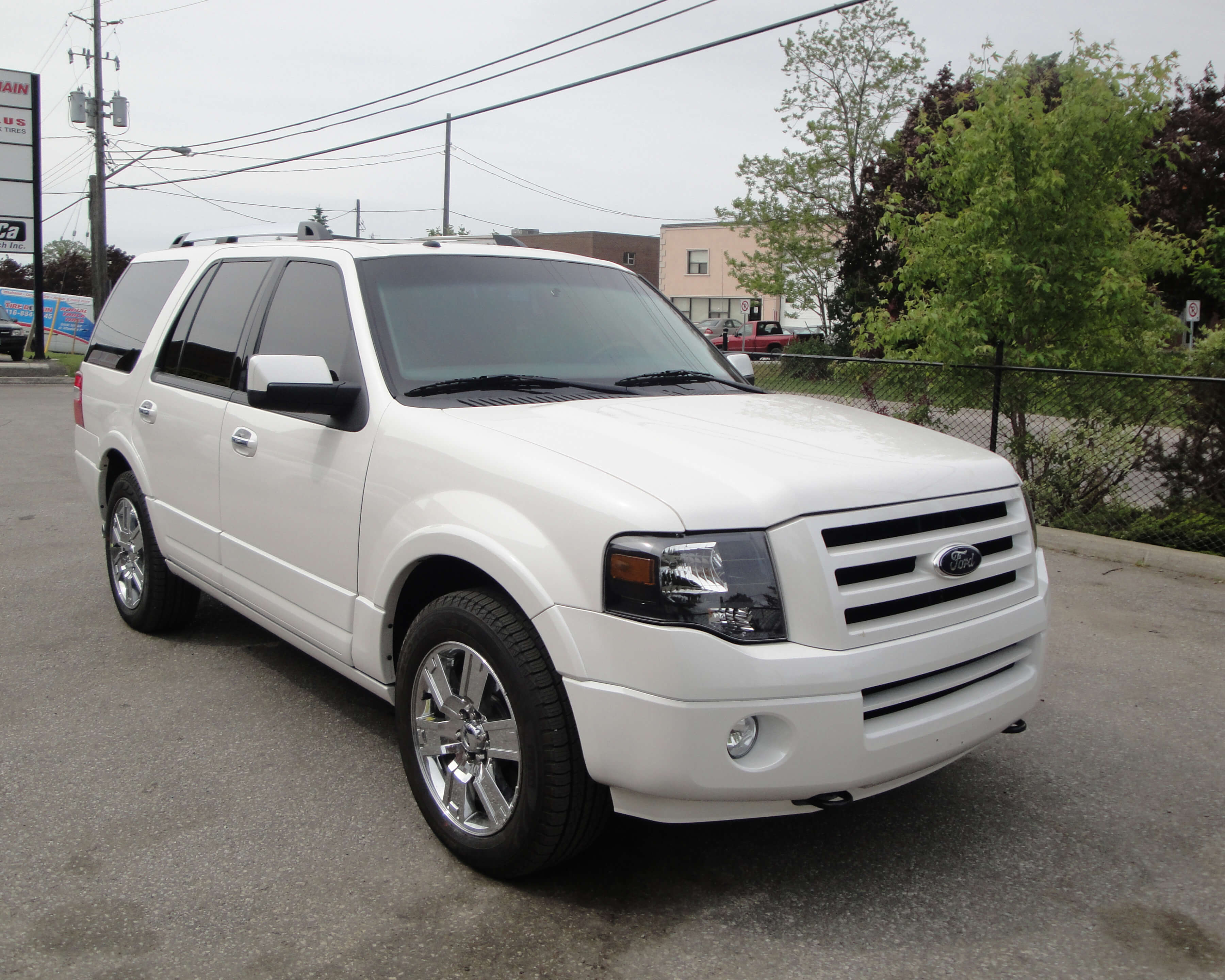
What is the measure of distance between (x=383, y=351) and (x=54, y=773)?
1.93m

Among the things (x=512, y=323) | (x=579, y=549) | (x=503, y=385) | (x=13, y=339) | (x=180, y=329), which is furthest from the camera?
(x=13, y=339)

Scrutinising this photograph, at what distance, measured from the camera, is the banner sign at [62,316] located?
38.1 metres

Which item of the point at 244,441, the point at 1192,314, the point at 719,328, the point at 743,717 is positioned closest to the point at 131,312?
the point at 244,441

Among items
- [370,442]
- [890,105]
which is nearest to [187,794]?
[370,442]

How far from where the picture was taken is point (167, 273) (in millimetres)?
5414

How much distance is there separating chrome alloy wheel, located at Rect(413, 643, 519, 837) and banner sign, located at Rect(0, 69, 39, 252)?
89.5ft

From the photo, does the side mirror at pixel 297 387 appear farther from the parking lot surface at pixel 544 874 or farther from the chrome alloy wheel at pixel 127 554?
the chrome alloy wheel at pixel 127 554

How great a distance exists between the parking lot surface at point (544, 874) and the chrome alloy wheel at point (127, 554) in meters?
0.59

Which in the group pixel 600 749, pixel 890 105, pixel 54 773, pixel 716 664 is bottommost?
pixel 54 773

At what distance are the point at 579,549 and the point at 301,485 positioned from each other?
154 centimetres

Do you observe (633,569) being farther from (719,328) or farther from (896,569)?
(719,328)

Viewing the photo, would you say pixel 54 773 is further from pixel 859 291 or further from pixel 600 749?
pixel 859 291

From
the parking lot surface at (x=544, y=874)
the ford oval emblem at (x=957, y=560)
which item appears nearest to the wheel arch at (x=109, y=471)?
the parking lot surface at (x=544, y=874)

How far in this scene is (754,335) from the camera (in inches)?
1761
